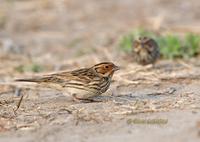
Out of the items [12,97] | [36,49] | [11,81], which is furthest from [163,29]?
[12,97]

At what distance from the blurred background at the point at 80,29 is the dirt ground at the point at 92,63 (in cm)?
2

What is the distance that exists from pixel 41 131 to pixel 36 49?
24.8 ft

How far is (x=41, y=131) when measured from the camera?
7617mm

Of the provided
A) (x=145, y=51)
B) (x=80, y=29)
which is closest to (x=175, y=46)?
(x=145, y=51)

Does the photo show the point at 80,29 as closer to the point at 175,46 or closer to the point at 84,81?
→ the point at 175,46

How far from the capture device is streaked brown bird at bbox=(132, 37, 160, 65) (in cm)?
1176

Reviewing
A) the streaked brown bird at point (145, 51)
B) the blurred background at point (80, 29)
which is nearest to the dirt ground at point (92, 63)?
the blurred background at point (80, 29)

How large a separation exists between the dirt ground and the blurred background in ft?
0.06

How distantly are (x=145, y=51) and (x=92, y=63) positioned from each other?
1.39 meters

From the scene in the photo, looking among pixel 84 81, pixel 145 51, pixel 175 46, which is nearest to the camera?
pixel 84 81

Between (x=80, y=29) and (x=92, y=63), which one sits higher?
(x=80, y=29)

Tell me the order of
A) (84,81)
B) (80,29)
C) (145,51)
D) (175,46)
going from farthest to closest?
(80,29), (175,46), (145,51), (84,81)

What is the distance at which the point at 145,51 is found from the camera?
11789mm

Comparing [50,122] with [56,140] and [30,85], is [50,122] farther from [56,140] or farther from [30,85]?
[30,85]
